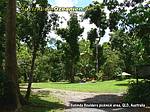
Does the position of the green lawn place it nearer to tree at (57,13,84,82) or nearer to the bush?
the bush

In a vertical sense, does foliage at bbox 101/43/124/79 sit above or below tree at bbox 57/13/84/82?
below

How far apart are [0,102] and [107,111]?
5523 mm

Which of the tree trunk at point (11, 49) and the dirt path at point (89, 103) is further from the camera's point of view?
the tree trunk at point (11, 49)

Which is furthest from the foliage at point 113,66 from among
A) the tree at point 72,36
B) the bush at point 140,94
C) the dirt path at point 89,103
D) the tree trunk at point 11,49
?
the tree trunk at point 11,49

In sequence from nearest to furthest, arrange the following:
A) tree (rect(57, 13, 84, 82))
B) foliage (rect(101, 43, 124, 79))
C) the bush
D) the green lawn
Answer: the bush, the green lawn, tree (rect(57, 13, 84, 82)), foliage (rect(101, 43, 124, 79))

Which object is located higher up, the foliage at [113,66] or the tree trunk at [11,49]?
the tree trunk at [11,49]

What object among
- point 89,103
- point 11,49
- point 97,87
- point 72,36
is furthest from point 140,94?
point 72,36

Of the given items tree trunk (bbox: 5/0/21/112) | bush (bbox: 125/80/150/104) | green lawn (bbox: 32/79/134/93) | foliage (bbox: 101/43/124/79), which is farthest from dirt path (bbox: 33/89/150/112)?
foliage (bbox: 101/43/124/79)

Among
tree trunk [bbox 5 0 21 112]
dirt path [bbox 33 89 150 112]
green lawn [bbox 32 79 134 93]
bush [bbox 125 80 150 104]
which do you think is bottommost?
green lawn [bbox 32 79 134 93]

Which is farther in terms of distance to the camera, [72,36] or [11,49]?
[72,36]

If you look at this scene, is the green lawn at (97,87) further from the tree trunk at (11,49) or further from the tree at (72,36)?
the tree at (72,36)

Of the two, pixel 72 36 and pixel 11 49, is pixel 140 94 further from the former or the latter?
pixel 72 36

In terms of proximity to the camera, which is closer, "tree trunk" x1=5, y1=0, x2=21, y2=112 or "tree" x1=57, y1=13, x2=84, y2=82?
"tree trunk" x1=5, y1=0, x2=21, y2=112

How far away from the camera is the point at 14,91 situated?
61.2 feet
